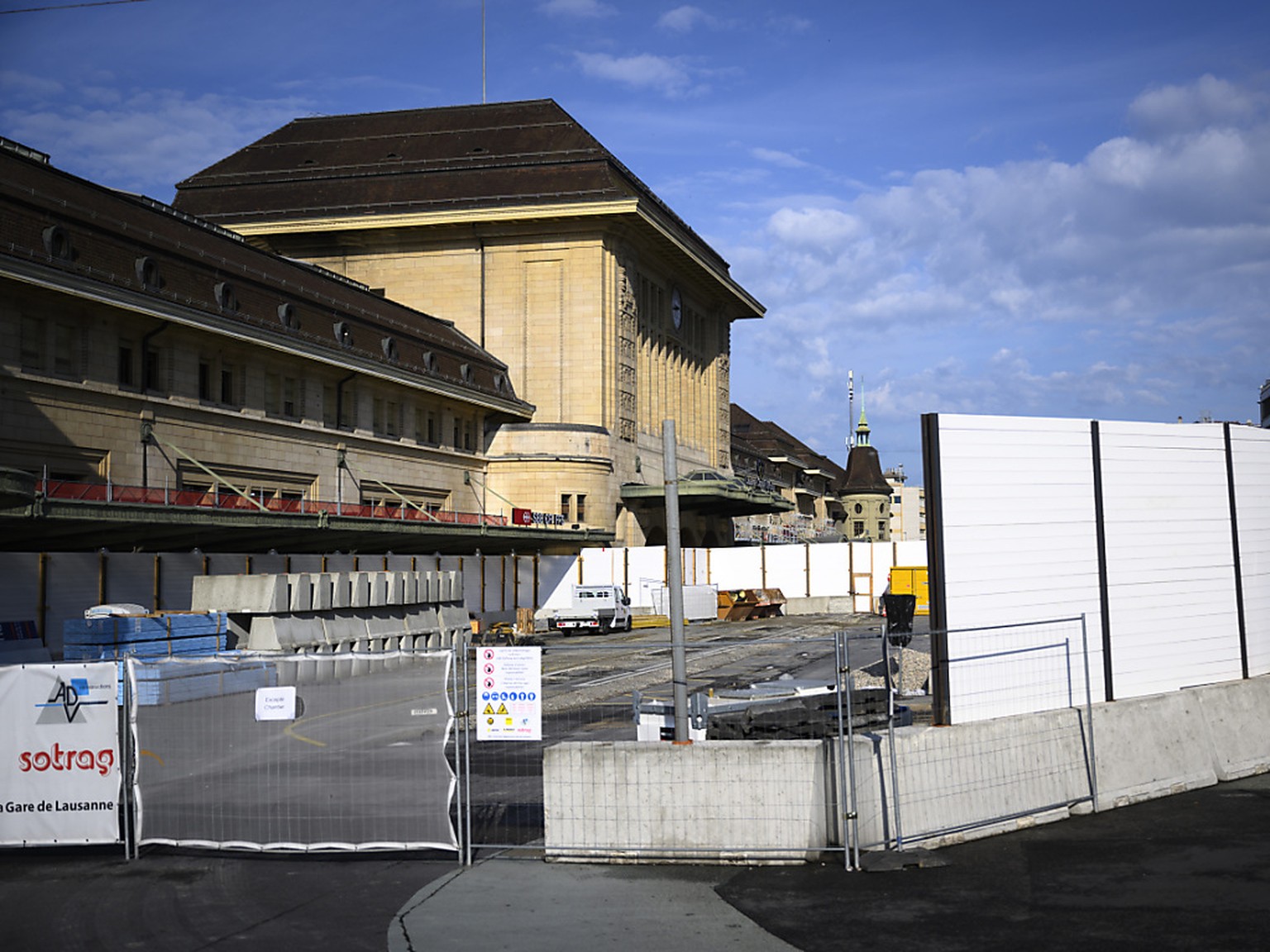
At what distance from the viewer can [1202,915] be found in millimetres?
8984

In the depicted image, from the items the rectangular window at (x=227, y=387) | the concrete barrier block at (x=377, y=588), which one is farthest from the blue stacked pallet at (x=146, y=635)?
the rectangular window at (x=227, y=387)

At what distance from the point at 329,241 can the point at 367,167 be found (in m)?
5.36

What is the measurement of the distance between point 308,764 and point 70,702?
2.39m

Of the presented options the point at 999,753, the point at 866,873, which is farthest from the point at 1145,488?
the point at 866,873

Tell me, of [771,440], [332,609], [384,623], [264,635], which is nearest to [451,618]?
[384,623]

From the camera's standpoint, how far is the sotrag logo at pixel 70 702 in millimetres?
12148

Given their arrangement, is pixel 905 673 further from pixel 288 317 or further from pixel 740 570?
pixel 740 570

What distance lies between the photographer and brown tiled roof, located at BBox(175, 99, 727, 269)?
75.8 meters

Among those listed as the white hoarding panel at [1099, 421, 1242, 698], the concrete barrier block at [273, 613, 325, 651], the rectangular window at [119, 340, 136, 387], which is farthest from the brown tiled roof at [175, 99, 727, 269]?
the white hoarding panel at [1099, 421, 1242, 698]

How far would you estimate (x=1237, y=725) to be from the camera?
14977 mm

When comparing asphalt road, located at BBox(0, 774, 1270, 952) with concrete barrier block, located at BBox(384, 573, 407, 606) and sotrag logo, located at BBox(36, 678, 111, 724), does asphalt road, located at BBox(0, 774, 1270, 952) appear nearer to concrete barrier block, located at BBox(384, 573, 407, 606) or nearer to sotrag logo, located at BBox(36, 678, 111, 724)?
sotrag logo, located at BBox(36, 678, 111, 724)

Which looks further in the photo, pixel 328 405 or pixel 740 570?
pixel 740 570

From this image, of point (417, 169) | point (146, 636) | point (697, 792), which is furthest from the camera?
point (417, 169)

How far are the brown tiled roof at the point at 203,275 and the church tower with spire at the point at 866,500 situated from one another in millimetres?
111918
